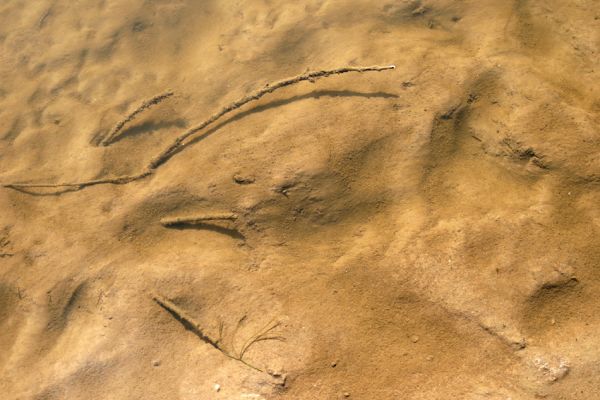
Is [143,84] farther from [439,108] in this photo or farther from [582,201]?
[582,201]

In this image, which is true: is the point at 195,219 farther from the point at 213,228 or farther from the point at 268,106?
the point at 268,106

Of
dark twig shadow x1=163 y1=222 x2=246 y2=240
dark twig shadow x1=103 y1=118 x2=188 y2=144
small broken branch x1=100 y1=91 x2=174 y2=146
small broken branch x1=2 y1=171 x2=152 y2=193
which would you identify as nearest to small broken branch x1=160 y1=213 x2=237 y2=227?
dark twig shadow x1=163 y1=222 x2=246 y2=240

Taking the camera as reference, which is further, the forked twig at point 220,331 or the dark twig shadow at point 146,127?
the dark twig shadow at point 146,127

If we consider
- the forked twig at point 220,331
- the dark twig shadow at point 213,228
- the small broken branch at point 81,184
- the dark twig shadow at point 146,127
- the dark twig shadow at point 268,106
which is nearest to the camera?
the forked twig at point 220,331

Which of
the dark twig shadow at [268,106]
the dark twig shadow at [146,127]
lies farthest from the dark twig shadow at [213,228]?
the dark twig shadow at [146,127]

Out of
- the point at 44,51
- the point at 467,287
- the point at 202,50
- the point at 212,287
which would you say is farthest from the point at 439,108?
the point at 44,51

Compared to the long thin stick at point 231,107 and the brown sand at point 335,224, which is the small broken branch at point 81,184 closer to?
the brown sand at point 335,224

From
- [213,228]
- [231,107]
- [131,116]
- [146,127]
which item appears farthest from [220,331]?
[131,116]

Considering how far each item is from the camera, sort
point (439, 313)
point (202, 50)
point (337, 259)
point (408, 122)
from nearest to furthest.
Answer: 1. point (439, 313)
2. point (337, 259)
3. point (408, 122)
4. point (202, 50)
